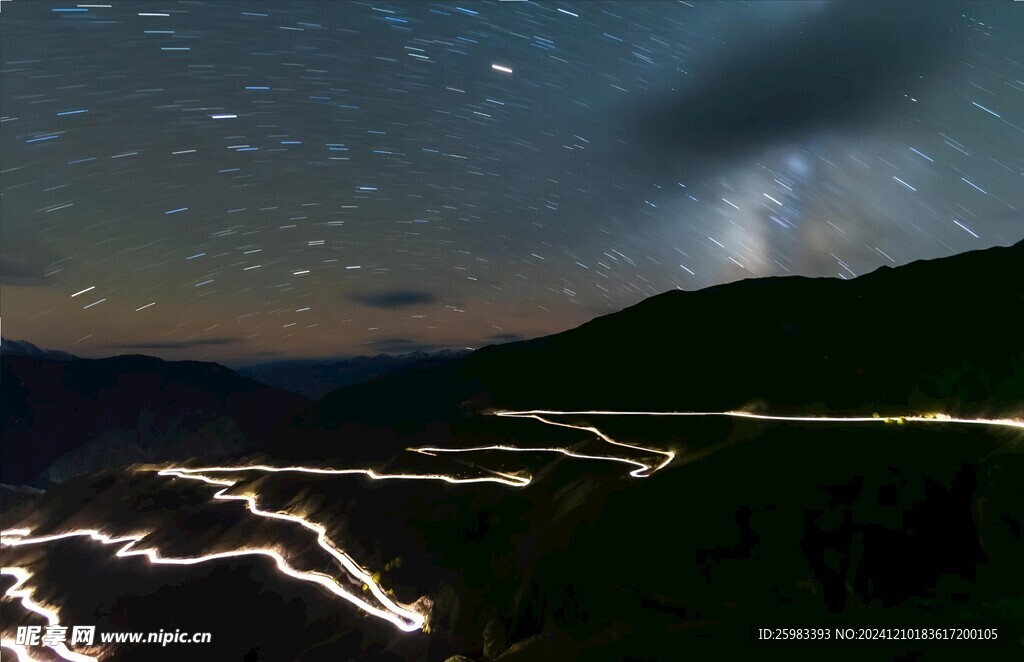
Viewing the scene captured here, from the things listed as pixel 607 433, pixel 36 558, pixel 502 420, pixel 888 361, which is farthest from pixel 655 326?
pixel 36 558

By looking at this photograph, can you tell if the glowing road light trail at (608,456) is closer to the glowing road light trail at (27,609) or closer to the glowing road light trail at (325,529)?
the glowing road light trail at (325,529)

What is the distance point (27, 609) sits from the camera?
33.5 m

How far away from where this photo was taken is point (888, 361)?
64062 millimetres

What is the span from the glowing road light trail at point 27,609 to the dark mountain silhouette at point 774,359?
2809 centimetres

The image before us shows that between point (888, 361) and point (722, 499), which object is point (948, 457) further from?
point (888, 361)

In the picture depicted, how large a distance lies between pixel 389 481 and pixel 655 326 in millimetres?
100961

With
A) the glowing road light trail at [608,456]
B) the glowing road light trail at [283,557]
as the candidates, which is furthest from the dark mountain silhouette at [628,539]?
the glowing road light trail at [608,456]

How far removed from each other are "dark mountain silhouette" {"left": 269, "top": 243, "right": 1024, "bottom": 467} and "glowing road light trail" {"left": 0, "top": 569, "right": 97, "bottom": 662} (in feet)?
92.2

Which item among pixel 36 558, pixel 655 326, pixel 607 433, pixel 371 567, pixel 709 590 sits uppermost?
pixel 709 590

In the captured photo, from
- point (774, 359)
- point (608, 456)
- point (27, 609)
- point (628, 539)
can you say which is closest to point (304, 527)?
point (27, 609)

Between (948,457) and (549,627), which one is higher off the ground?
(948,457)

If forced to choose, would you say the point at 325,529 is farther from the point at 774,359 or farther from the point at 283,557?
the point at 774,359

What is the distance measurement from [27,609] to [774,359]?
90494mm

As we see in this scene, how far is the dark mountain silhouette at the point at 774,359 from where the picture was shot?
185 feet
